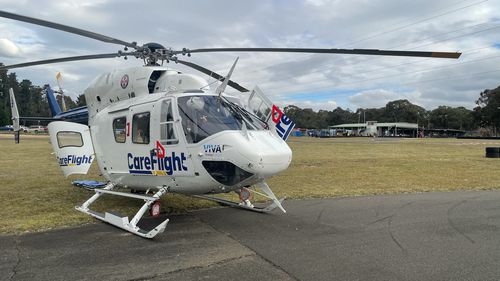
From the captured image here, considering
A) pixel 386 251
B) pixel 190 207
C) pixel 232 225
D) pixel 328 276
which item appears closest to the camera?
pixel 328 276

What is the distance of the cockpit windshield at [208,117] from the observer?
7207mm

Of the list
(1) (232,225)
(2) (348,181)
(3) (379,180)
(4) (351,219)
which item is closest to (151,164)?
(1) (232,225)

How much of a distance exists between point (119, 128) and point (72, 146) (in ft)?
6.02

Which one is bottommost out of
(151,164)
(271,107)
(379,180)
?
(379,180)

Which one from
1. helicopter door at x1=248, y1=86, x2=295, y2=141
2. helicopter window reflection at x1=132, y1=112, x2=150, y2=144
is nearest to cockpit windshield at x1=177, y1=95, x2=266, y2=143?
helicopter door at x1=248, y1=86, x2=295, y2=141

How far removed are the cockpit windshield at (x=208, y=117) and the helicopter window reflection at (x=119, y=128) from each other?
1931 millimetres

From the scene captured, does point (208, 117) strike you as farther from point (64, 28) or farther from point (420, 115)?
point (420, 115)

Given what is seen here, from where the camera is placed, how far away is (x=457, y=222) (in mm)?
8250

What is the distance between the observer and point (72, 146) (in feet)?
32.9

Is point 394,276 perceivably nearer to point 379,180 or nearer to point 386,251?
point 386,251

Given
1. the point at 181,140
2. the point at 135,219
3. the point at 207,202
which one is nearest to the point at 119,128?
the point at 181,140

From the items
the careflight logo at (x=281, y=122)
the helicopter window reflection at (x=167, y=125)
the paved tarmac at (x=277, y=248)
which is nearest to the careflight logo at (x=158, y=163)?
the helicopter window reflection at (x=167, y=125)

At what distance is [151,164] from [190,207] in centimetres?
212

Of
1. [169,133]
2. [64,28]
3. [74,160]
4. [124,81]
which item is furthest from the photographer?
[74,160]
